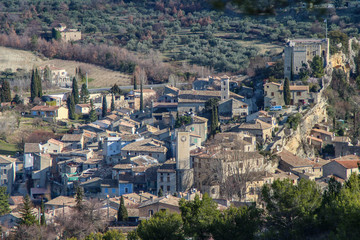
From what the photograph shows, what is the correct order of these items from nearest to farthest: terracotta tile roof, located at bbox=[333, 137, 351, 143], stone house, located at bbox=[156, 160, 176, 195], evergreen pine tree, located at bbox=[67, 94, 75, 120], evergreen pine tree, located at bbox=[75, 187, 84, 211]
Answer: evergreen pine tree, located at bbox=[75, 187, 84, 211] → stone house, located at bbox=[156, 160, 176, 195] → terracotta tile roof, located at bbox=[333, 137, 351, 143] → evergreen pine tree, located at bbox=[67, 94, 75, 120]

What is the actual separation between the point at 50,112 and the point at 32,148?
9.34 metres

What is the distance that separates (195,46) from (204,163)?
35.3m

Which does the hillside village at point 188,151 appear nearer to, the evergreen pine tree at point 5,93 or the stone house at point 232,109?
the stone house at point 232,109

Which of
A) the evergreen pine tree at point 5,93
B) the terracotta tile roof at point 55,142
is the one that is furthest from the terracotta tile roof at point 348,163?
the evergreen pine tree at point 5,93

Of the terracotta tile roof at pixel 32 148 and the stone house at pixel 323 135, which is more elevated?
the stone house at pixel 323 135

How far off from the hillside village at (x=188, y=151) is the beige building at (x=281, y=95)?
2.2 inches

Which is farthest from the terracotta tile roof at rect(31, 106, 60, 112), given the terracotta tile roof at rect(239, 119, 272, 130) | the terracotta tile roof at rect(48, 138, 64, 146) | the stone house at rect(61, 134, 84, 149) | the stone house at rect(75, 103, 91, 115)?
the terracotta tile roof at rect(239, 119, 272, 130)

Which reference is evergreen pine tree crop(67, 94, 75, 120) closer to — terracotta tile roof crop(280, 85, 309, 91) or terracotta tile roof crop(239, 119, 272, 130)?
terracotta tile roof crop(280, 85, 309, 91)

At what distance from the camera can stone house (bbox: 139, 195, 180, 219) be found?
1181 inches

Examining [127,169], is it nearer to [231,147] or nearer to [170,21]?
[231,147]

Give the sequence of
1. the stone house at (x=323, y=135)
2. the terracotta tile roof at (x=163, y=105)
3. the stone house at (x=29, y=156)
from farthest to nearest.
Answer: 1. the terracotta tile roof at (x=163, y=105)
2. the stone house at (x=29, y=156)
3. the stone house at (x=323, y=135)

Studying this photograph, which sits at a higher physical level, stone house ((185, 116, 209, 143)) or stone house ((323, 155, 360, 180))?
stone house ((185, 116, 209, 143))

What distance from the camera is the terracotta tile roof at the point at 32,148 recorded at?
40.7m

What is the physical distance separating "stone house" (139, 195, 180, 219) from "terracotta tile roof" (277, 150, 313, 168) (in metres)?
7.64
